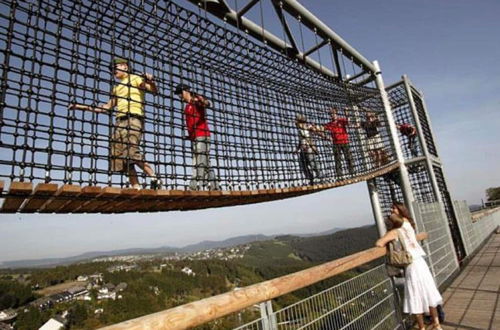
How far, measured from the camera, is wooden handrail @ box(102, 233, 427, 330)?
1083 millimetres

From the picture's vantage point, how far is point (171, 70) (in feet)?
9.77

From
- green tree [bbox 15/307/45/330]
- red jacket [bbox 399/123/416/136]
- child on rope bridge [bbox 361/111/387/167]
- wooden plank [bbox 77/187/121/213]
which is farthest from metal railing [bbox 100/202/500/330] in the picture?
green tree [bbox 15/307/45/330]

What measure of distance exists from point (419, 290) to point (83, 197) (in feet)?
10.9

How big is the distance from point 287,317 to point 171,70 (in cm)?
236

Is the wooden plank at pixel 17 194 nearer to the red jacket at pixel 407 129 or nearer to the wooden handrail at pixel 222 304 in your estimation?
the wooden handrail at pixel 222 304

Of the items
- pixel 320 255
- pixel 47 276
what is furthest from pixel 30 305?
pixel 320 255

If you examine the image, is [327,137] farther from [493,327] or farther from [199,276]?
[199,276]

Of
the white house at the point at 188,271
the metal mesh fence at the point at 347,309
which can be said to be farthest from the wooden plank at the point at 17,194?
the white house at the point at 188,271

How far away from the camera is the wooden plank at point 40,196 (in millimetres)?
1563

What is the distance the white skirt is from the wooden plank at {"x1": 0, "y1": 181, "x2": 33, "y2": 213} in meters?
3.47

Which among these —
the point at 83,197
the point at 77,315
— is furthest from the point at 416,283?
the point at 77,315

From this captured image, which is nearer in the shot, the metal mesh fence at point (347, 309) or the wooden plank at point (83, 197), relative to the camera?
the wooden plank at point (83, 197)

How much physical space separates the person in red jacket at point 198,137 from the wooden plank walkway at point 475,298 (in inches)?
130

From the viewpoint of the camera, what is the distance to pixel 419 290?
3.25 metres
